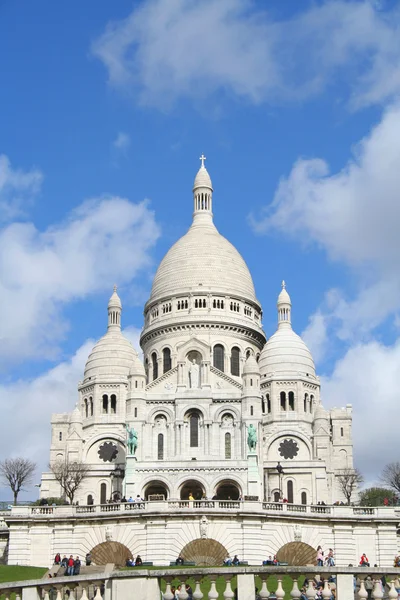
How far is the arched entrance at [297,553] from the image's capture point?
52344 mm

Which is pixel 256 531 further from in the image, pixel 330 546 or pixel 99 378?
pixel 99 378

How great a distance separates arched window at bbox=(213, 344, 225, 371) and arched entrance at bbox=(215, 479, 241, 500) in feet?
65.5

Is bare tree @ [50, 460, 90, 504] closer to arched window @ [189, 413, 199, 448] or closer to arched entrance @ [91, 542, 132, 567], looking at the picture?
arched window @ [189, 413, 199, 448]

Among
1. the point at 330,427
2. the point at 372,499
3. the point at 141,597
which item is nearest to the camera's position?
the point at 141,597

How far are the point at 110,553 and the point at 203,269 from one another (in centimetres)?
6256

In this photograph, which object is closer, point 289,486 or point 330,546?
point 330,546

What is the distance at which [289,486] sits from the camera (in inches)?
3755

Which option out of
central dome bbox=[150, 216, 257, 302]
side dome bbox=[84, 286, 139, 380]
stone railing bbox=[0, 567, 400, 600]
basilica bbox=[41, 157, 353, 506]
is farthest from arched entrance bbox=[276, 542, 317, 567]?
central dome bbox=[150, 216, 257, 302]

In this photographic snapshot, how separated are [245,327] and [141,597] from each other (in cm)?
8903

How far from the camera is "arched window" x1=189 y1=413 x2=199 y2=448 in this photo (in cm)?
9350

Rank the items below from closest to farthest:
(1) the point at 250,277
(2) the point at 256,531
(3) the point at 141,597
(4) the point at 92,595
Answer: (3) the point at 141,597 → (4) the point at 92,595 → (2) the point at 256,531 → (1) the point at 250,277

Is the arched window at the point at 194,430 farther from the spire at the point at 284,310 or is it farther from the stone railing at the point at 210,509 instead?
the stone railing at the point at 210,509

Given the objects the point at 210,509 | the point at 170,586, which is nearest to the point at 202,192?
the point at 210,509

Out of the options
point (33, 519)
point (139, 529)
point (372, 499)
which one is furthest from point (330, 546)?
point (372, 499)
